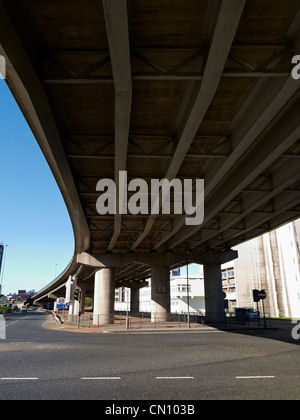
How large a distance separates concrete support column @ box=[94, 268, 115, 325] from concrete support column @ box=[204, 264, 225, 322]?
36.6 feet

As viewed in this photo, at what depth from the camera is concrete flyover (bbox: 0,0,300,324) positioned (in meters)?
6.24

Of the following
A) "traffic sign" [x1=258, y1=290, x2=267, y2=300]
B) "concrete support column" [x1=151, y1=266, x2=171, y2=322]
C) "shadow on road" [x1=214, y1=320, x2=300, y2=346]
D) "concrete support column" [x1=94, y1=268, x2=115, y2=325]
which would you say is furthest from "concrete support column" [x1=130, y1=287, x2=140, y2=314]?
"shadow on road" [x1=214, y1=320, x2=300, y2=346]

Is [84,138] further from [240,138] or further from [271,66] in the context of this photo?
[271,66]

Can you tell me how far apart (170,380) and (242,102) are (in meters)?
8.26

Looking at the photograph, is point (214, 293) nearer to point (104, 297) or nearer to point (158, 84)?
point (104, 297)

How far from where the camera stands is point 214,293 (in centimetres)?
3469

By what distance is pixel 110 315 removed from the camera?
103 ft

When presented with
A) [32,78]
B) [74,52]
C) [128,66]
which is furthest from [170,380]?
[74,52]

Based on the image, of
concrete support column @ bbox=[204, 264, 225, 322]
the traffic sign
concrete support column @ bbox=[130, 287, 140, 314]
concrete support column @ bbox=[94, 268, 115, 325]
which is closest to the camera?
the traffic sign

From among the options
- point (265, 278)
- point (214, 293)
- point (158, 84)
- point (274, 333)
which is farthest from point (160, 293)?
point (265, 278)

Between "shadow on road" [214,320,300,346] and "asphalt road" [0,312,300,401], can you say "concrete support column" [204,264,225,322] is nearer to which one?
"shadow on road" [214,320,300,346]

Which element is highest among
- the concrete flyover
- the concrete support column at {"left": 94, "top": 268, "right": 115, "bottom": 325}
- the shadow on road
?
the concrete flyover

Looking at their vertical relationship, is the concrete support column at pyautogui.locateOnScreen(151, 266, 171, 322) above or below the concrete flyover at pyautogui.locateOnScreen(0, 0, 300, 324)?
below

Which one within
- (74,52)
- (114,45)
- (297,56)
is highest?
(74,52)
